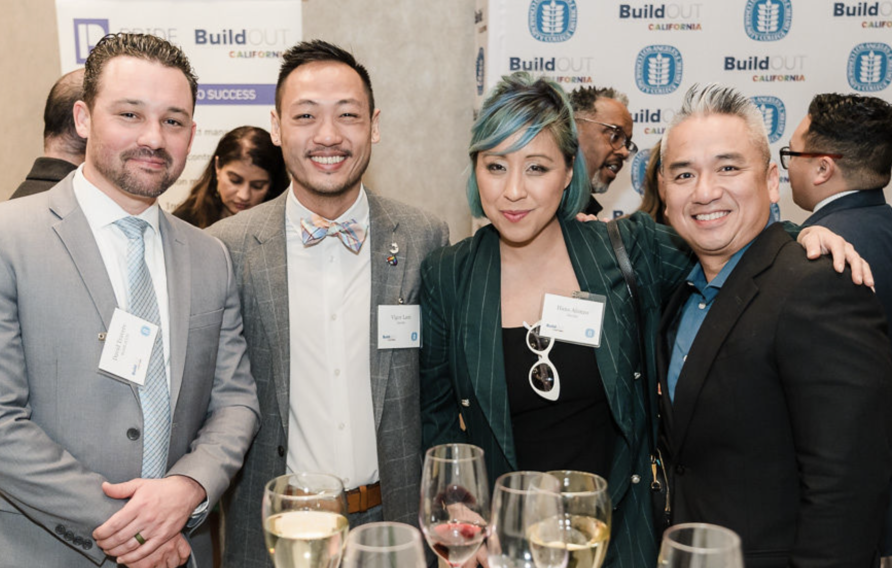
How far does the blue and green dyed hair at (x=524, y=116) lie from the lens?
2076 mm

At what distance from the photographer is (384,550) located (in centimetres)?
85

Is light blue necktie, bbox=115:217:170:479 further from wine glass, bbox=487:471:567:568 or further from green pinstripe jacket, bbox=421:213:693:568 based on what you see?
wine glass, bbox=487:471:567:568

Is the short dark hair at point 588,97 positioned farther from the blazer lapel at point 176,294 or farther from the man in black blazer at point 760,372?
the blazer lapel at point 176,294

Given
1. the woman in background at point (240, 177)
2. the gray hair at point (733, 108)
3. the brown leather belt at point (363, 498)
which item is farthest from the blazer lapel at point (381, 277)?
the woman in background at point (240, 177)

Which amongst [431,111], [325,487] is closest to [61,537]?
[325,487]

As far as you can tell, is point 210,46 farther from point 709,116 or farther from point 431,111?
point 709,116

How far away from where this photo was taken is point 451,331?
223cm


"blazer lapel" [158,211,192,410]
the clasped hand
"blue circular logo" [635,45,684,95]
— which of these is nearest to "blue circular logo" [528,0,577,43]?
"blue circular logo" [635,45,684,95]

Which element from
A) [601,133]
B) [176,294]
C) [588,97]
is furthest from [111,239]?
[588,97]

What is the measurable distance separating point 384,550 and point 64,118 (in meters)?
2.84

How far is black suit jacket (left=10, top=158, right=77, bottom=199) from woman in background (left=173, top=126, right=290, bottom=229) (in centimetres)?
100

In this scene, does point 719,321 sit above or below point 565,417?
above

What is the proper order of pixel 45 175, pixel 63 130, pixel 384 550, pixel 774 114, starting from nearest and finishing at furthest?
pixel 384 550
pixel 45 175
pixel 63 130
pixel 774 114

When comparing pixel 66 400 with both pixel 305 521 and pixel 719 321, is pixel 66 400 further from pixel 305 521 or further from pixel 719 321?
pixel 719 321
